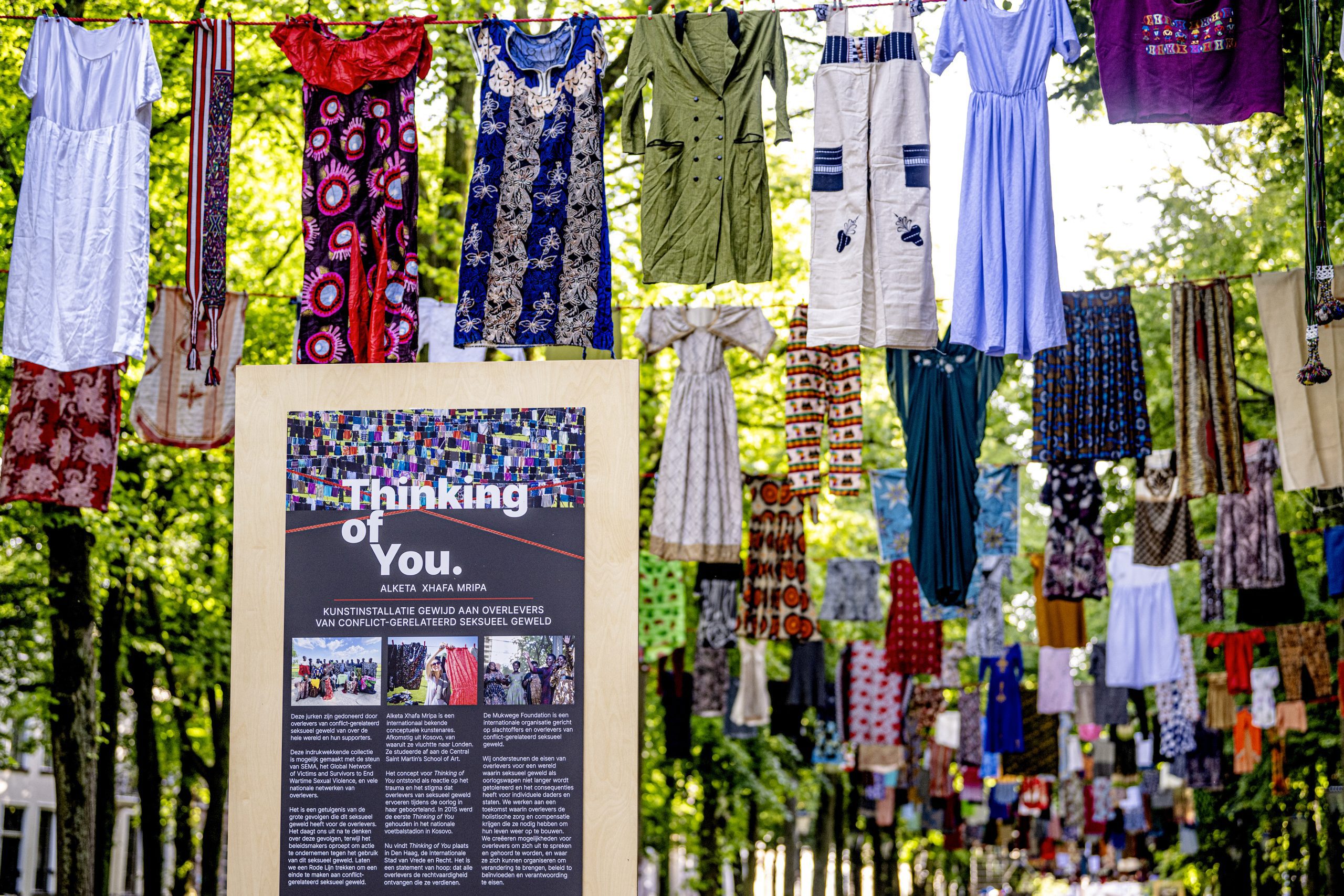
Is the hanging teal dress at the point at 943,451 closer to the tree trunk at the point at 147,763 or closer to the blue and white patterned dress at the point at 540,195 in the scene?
the blue and white patterned dress at the point at 540,195

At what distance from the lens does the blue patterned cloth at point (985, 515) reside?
1417 cm

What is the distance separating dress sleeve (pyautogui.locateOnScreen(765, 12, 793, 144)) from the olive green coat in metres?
0.01

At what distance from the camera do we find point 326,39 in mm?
7789

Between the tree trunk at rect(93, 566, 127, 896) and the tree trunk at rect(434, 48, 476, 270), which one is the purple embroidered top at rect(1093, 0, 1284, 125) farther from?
the tree trunk at rect(93, 566, 127, 896)

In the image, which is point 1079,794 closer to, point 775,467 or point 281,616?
point 775,467

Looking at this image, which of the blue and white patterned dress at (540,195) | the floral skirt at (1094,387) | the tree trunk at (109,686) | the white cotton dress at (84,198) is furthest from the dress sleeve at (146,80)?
the tree trunk at (109,686)

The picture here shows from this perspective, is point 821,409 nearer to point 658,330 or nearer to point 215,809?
point 658,330

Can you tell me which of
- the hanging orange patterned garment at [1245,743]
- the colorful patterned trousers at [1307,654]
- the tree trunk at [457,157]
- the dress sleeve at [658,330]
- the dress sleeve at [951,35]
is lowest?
the hanging orange patterned garment at [1245,743]

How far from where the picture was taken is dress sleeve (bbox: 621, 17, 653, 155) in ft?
27.4

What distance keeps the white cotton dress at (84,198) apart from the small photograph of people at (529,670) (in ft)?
11.3

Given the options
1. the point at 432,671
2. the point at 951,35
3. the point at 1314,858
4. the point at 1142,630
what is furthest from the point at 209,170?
the point at 1314,858

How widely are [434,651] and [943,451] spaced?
6256 mm

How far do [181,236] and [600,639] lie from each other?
9391 mm

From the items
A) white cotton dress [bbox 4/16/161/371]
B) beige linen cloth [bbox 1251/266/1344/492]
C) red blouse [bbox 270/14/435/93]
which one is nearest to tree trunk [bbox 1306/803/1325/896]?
beige linen cloth [bbox 1251/266/1344/492]
